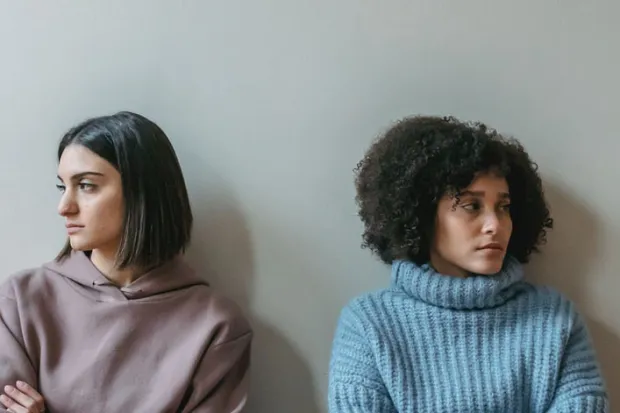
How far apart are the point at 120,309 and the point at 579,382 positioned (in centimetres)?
76

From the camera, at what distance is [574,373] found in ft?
3.76

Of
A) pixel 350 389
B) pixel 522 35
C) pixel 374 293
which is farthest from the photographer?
pixel 522 35

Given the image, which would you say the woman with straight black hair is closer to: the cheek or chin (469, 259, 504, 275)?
the cheek

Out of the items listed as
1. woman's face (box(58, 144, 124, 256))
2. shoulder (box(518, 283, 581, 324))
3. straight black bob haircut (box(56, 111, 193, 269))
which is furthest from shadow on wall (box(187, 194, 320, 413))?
shoulder (box(518, 283, 581, 324))

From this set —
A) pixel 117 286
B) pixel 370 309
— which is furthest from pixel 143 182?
pixel 370 309

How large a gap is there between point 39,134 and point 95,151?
239 millimetres

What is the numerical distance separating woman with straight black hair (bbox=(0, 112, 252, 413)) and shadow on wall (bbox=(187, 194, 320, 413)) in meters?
0.12

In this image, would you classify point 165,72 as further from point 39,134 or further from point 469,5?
point 469,5

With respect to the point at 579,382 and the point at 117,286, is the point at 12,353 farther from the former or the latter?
the point at 579,382

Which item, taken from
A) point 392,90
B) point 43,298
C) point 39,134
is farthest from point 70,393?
point 392,90

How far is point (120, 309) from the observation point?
3.93 feet

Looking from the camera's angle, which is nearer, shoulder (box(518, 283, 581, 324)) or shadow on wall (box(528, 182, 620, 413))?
shoulder (box(518, 283, 581, 324))

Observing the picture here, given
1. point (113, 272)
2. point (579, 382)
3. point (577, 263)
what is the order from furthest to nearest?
point (577, 263), point (113, 272), point (579, 382)

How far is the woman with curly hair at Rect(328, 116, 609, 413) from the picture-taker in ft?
3.76
